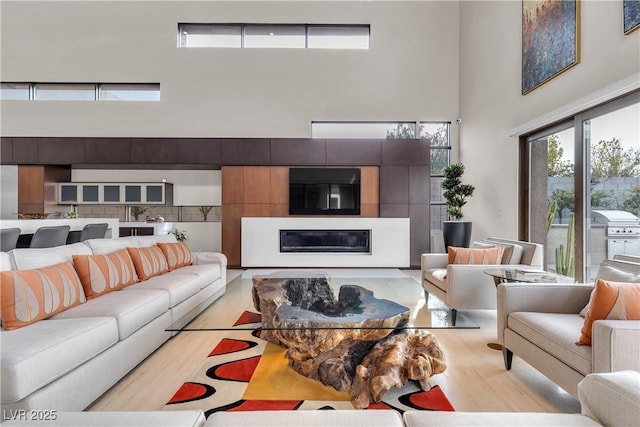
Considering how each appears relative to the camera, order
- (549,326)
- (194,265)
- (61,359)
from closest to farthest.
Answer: (61,359) → (549,326) → (194,265)

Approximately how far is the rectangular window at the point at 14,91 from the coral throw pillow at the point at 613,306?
30.8ft

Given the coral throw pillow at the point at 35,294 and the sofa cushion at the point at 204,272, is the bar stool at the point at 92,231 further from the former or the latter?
the coral throw pillow at the point at 35,294

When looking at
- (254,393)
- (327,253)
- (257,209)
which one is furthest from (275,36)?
(254,393)

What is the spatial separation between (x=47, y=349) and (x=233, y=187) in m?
5.14

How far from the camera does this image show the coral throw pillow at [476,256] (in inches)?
145

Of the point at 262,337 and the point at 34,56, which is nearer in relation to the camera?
the point at 262,337

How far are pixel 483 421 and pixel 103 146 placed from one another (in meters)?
7.58

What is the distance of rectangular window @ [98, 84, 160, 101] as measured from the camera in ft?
22.9

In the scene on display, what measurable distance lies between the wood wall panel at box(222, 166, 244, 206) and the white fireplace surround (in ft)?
1.51

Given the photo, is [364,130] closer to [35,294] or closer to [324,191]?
[324,191]

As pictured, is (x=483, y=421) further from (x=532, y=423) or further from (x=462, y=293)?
(x=462, y=293)

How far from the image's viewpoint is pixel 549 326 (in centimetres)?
207

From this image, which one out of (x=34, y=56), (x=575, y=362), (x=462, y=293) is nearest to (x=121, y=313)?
(x=575, y=362)

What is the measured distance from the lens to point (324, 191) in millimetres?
6719
